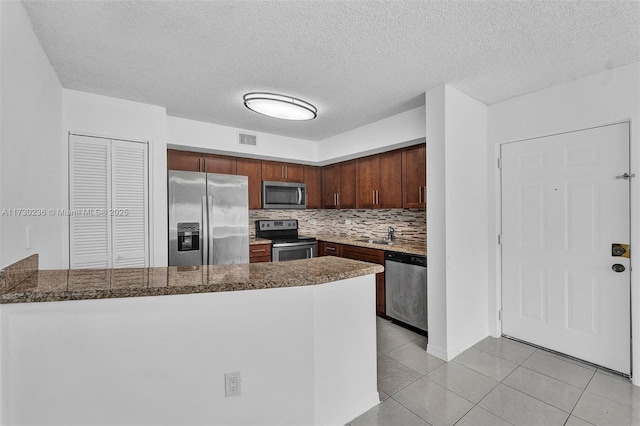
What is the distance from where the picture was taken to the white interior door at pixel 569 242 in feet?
7.91

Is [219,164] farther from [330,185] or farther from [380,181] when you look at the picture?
[380,181]

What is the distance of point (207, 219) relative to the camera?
356 centimetres

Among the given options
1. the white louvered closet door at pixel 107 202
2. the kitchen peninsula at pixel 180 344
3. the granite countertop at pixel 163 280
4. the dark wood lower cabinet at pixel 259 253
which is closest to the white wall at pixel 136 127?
the white louvered closet door at pixel 107 202

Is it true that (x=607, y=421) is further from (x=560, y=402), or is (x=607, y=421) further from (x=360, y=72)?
(x=360, y=72)

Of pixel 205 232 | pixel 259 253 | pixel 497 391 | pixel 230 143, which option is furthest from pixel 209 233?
pixel 497 391

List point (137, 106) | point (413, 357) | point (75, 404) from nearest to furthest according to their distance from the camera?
point (75, 404)
point (413, 357)
point (137, 106)

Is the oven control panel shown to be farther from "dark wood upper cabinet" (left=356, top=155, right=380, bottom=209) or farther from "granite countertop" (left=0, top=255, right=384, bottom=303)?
"granite countertop" (left=0, top=255, right=384, bottom=303)

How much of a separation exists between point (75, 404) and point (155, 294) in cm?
58

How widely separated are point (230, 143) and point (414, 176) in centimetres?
243

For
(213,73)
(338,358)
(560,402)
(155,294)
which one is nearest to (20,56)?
(213,73)

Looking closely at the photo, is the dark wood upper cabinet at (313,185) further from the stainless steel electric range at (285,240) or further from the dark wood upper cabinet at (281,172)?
the stainless steel electric range at (285,240)

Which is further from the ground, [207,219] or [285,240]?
A: [207,219]

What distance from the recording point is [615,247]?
2.41 m

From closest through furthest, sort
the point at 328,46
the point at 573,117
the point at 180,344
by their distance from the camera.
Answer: the point at 180,344, the point at 328,46, the point at 573,117
